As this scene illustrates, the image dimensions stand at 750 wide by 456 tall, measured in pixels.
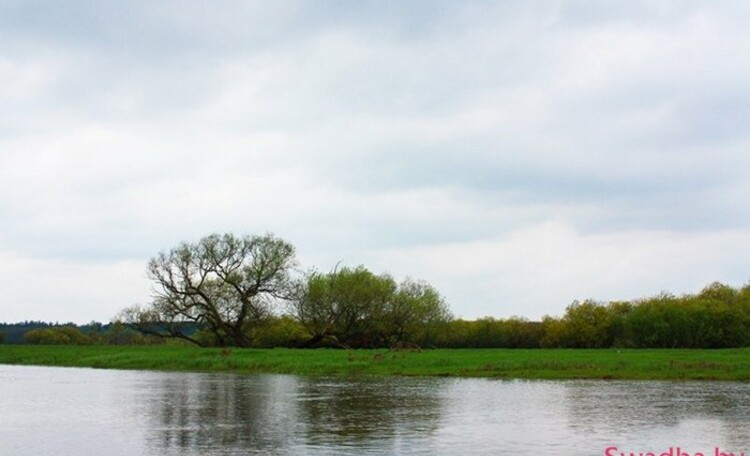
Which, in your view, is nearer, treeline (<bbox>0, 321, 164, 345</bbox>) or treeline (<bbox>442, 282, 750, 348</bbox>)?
treeline (<bbox>442, 282, 750, 348</bbox>)

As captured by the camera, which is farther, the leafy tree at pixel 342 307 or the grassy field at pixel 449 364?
the leafy tree at pixel 342 307

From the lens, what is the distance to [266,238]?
282 feet

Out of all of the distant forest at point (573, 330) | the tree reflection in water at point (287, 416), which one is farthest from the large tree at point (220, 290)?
the tree reflection in water at point (287, 416)

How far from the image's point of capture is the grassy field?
1764 inches

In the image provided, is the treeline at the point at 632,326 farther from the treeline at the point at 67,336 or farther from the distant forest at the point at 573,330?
the treeline at the point at 67,336

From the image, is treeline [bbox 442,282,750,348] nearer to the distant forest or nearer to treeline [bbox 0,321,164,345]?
the distant forest

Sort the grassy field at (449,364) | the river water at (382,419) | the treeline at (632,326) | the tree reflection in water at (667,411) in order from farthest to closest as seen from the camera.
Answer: the treeline at (632,326) < the grassy field at (449,364) < the tree reflection in water at (667,411) < the river water at (382,419)

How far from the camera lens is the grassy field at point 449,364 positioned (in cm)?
4481

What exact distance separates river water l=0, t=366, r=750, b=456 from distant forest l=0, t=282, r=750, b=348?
44059mm

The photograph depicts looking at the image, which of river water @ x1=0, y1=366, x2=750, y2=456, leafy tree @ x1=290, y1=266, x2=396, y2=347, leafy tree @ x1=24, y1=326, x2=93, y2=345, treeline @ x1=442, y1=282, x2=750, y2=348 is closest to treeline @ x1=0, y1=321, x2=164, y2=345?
leafy tree @ x1=24, y1=326, x2=93, y2=345

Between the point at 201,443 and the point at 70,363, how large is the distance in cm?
5710

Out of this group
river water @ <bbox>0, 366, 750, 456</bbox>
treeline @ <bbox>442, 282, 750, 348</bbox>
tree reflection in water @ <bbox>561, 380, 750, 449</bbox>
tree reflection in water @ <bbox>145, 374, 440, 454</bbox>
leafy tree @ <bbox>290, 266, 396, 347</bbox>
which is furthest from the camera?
leafy tree @ <bbox>290, 266, 396, 347</bbox>

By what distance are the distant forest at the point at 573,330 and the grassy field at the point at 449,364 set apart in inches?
657

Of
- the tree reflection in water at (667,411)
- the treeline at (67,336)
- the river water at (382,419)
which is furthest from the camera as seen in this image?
the treeline at (67,336)
